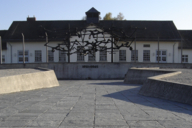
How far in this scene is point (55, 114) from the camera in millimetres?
7125

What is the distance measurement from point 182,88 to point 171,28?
4182 cm

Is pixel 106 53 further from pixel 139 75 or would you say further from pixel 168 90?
pixel 168 90

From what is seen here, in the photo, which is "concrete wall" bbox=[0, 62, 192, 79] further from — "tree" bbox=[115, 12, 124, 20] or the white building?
"tree" bbox=[115, 12, 124, 20]

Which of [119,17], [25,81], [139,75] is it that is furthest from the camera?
[119,17]

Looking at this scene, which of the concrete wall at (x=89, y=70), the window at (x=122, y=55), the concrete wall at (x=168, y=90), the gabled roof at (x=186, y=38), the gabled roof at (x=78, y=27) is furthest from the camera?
the gabled roof at (x=186, y=38)

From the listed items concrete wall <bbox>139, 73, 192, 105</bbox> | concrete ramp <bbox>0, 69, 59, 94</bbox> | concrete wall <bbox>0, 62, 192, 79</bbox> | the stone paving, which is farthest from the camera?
concrete wall <bbox>0, 62, 192, 79</bbox>

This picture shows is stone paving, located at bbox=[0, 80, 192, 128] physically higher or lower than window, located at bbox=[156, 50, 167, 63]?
lower

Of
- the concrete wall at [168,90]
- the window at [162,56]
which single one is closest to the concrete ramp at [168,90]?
the concrete wall at [168,90]

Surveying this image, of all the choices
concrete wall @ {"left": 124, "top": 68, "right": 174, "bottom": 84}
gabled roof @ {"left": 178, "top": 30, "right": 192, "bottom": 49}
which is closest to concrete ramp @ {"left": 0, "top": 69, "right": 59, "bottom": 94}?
concrete wall @ {"left": 124, "top": 68, "right": 174, "bottom": 84}

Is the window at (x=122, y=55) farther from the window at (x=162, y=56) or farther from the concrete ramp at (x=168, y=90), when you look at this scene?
the concrete ramp at (x=168, y=90)

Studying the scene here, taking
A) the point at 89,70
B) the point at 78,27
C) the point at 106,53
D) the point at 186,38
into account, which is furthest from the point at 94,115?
the point at 186,38

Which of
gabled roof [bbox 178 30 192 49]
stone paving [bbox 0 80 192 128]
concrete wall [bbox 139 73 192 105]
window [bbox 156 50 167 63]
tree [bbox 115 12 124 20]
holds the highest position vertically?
tree [bbox 115 12 124 20]

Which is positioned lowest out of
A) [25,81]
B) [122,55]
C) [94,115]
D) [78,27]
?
[94,115]

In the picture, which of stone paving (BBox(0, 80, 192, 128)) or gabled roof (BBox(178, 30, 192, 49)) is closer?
stone paving (BBox(0, 80, 192, 128))
